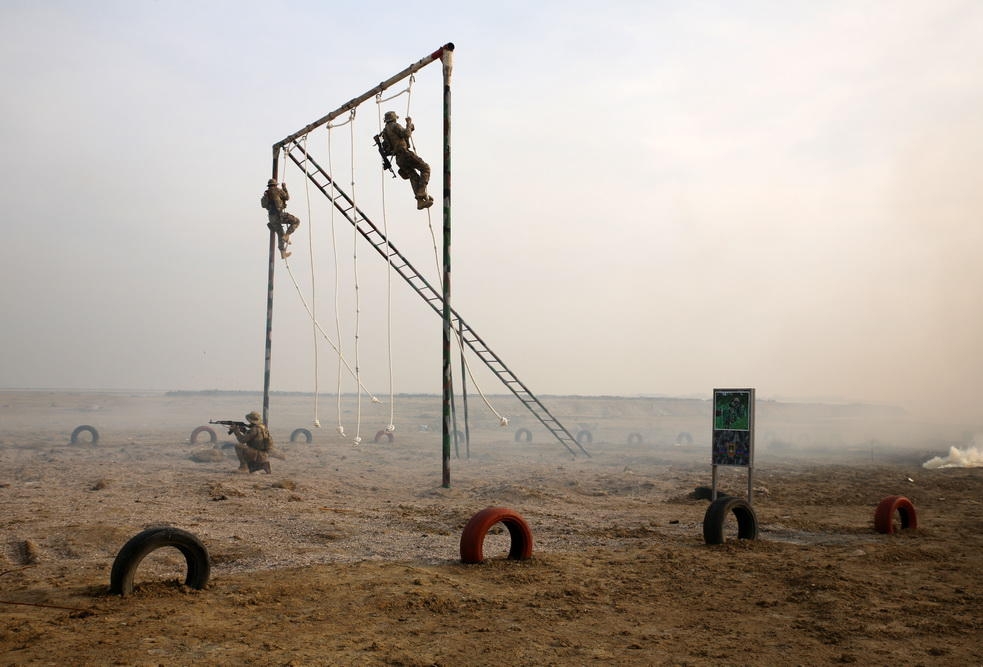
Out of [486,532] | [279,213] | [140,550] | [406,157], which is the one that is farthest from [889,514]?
[279,213]

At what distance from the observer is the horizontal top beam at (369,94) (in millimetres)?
17016

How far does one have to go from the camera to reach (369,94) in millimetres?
18797

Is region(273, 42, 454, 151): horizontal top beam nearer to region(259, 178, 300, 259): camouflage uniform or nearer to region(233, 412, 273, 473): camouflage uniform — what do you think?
region(259, 178, 300, 259): camouflage uniform

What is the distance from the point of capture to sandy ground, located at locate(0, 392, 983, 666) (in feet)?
19.6

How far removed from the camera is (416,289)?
22.7m

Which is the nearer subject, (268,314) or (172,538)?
(172,538)

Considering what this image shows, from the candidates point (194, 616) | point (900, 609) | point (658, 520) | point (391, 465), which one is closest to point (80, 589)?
point (194, 616)

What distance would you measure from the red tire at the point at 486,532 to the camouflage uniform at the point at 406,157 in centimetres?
987

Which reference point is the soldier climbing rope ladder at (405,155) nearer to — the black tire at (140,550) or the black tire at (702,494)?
the black tire at (702,494)

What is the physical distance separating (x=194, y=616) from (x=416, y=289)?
16.7m

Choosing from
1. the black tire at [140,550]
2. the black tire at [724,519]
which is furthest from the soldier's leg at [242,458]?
the black tire at [724,519]

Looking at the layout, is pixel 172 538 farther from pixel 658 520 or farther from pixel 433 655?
pixel 658 520

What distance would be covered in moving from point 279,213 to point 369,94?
17.4ft

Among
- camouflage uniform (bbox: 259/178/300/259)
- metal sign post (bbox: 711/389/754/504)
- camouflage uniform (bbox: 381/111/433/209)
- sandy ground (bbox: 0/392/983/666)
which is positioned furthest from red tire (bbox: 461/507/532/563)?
camouflage uniform (bbox: 259/178/300/259)
